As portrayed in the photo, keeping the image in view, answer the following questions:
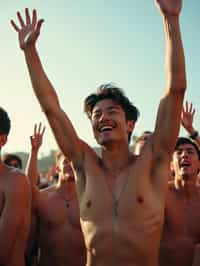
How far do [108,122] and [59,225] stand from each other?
176 cm

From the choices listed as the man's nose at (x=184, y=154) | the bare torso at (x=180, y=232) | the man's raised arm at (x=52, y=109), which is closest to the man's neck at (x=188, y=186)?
the bare torso at (x=180, y=232)

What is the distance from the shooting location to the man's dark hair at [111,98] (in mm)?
3191

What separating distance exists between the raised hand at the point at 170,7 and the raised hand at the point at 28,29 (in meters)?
0.88

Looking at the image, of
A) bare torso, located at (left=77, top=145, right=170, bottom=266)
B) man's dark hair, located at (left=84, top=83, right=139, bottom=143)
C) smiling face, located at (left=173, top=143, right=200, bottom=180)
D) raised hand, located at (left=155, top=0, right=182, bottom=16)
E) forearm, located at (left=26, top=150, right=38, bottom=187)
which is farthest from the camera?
forearm, located at (left=26, top=150, right=38, bottom=187)

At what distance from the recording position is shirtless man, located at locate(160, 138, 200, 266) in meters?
4.22

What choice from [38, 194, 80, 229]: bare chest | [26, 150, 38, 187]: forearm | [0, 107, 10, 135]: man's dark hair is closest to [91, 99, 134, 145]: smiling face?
[0, 107, 10, 135]: man's dark hair

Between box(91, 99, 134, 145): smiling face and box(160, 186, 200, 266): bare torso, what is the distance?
1615mm

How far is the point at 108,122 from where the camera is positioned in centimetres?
297

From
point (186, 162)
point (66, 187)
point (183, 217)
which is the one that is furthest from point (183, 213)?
point (66, 187)

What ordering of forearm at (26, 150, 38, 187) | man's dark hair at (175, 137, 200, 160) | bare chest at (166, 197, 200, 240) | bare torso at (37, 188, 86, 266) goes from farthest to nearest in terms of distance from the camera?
forearm at (26, 150, 38, 187), man's dark hair at (175, 137, 200, 160), bare chest at (166, 197, 200, 240), bare torso at (37, 188, 86, 266)

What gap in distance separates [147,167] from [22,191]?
1.12m

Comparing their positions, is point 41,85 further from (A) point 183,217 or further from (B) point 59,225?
(A) point 183,217

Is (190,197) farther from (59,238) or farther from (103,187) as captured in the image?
(103,187)

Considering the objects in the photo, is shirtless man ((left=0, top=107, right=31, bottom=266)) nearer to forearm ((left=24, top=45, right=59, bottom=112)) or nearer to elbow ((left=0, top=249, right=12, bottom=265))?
elbow ((left=0, top=249, right=12, bottom=265))
